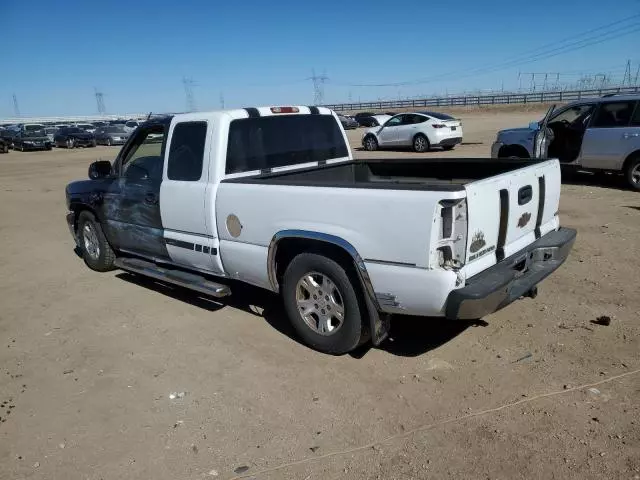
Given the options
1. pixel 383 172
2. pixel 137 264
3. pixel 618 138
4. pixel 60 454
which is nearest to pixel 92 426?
pixel 60 454

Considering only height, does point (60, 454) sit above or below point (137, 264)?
below

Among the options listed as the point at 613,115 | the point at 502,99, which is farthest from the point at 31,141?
the point at 502,99

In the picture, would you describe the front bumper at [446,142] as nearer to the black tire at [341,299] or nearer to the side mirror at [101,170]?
the side mirror at [101,170]

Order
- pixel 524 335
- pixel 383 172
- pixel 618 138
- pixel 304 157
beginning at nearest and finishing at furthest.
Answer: pixel 524 335
pixel 304 157
pixel 383 172
pixel 618 138

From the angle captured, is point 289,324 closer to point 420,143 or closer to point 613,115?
point 613,115

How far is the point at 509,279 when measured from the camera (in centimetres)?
351

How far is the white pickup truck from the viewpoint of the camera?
11.0 feet

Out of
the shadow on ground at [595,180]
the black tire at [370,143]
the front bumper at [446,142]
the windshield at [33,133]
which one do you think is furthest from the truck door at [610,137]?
the windshield at [33,133]

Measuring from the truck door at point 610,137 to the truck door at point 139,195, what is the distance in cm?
831

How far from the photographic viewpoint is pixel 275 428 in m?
3.28

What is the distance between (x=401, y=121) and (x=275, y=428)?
18.0m

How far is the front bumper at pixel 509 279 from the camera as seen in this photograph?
328cm

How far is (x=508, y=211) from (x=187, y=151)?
284 cm

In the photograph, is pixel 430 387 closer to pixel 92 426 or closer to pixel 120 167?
pixel 92 426
